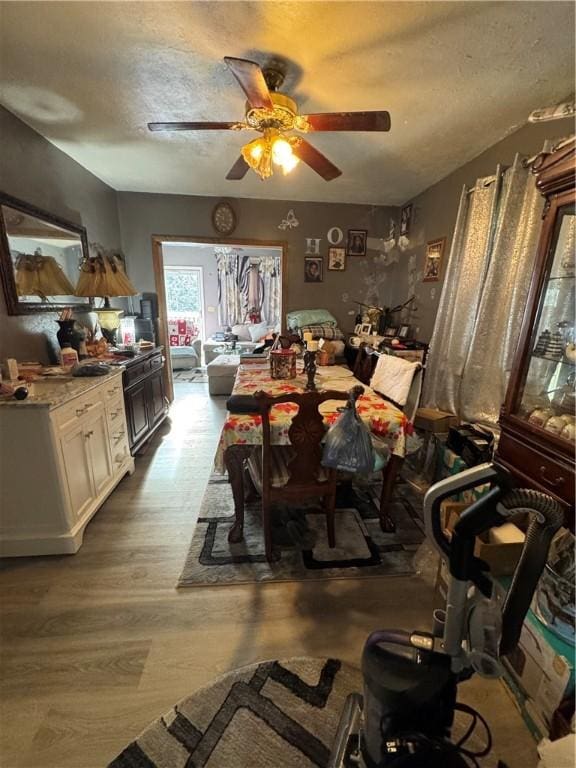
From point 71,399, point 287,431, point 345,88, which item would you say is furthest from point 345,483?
point 345,88

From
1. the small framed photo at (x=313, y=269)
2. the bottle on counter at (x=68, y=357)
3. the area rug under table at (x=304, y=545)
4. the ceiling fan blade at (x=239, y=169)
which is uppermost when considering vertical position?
the ceiling fan blade at (x=239, y=169)

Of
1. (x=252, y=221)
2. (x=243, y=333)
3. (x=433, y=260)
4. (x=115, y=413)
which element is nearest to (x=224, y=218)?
(x=252, y=221)

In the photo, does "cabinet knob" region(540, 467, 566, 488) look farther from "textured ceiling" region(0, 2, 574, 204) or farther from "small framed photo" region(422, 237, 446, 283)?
"small framed photo" region(422, 237, 446, 283)

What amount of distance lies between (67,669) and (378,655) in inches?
49.6

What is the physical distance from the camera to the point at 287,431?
1667mm

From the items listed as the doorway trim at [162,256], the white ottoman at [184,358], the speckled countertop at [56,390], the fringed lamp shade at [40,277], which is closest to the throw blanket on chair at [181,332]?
the white ottoman at [184,358]

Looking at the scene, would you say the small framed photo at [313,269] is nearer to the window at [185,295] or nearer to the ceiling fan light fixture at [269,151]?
the ceiling fan light fixture at [269,151]

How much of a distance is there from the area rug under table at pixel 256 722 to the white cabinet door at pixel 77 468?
1193mm

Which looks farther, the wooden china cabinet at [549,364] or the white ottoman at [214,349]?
the white ottoman at [214,349]

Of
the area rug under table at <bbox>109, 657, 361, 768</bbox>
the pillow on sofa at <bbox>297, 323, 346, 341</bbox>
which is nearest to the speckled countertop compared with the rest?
the area rug under table at <bbox>109, 657, 361, 768</bbox>

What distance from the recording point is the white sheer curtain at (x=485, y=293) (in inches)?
80.7

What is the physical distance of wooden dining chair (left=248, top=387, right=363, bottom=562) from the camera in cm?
149

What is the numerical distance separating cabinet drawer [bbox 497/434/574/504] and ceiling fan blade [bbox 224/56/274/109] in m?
1.99

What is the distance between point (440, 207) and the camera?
310 cm
